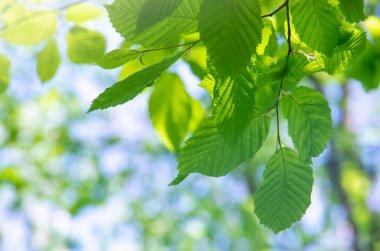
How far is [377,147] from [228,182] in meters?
3.62

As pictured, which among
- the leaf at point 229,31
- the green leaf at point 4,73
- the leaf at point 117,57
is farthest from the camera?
the green leaf at point 4,73

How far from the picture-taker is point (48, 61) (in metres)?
0.92

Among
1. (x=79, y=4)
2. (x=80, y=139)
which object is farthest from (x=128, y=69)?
(x=80, y=139)

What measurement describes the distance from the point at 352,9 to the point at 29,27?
657mm

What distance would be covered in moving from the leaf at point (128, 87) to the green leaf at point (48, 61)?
Answer: 51 centimetres

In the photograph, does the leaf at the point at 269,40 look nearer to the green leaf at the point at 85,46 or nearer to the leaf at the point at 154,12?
the leaf at the point at 154,12

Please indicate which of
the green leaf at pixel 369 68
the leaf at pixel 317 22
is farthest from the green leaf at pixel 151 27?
the green leaf at pixel 369 68

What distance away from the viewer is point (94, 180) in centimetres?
932

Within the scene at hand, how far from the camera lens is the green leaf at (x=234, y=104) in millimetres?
452

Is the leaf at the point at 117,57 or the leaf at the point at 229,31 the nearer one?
the leaf at the point at 229,31

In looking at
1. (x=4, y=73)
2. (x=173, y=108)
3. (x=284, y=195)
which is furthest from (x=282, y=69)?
(x=4, y=73)

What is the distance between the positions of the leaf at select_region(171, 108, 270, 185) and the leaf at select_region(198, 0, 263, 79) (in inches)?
5.0

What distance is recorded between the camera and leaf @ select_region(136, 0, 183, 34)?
401mm

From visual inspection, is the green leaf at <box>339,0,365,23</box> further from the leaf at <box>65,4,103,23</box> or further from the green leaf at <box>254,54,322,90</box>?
the leaf at <box>65,4,103,23</box>
